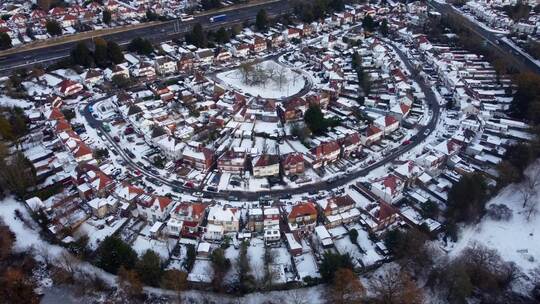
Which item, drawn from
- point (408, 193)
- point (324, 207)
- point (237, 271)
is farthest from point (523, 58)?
point (237, 271)

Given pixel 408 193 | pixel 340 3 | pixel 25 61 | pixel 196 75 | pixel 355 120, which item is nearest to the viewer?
pixel 408 193

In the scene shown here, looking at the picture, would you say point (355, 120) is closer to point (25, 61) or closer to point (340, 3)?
point (340, 3)

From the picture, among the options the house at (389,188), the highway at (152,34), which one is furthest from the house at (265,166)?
the highway at (152,34)

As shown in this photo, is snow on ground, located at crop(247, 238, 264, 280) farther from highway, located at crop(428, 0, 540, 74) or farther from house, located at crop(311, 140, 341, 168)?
highway, located at crop(428, 0, 540, 74)

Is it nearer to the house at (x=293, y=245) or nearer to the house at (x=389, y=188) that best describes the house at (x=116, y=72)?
the house at (x=293, y=245)

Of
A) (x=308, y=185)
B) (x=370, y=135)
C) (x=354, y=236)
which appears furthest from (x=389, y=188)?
(x=370, y=135)

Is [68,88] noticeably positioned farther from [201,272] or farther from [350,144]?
[350,144]
